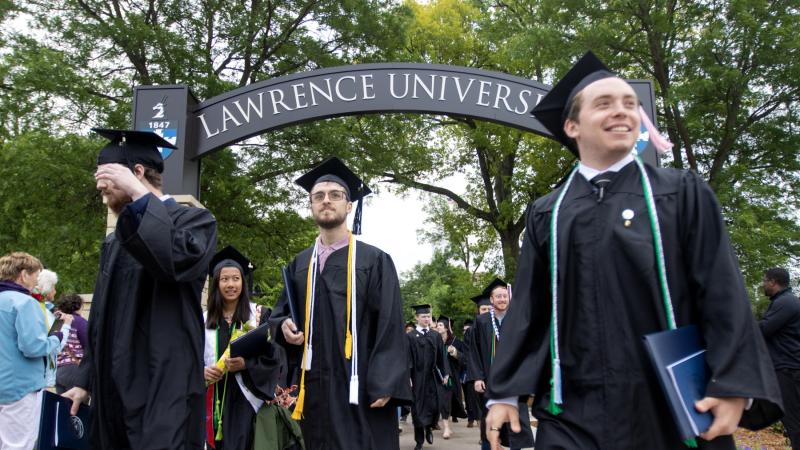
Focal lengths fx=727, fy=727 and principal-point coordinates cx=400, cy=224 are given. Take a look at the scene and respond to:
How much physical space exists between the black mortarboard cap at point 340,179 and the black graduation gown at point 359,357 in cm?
65

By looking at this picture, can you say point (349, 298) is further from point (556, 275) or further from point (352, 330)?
point (556, 275)

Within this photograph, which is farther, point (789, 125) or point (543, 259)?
point (789, 125)

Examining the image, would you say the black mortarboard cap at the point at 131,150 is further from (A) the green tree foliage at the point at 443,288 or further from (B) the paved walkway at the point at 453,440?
(A) the green tree foliage at the point at 443,288

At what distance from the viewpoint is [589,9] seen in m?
15.8

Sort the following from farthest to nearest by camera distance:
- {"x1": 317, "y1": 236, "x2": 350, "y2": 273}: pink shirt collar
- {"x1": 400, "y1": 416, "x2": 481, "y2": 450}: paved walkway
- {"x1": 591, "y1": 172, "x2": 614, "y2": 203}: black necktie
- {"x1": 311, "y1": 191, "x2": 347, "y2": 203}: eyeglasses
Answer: {"x1": 400, "y1": 416, "x2": 481, "y2": 450}: paved walkway, {"x1": 311, "y1": 191, "x2": 347, "y2": 203}: eyeglasses, {"x1": 317, "y1": 236, "x2": 350, "y2": 273}: pink shirt collar, {"x1": 591, "y1": 172, "x2": 614, "y2": 203}: black necktie

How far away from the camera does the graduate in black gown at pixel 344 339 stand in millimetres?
4562

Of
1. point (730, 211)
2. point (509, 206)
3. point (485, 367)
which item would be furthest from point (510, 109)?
point (509, 206)

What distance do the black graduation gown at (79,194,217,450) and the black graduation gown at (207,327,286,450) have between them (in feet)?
7.11

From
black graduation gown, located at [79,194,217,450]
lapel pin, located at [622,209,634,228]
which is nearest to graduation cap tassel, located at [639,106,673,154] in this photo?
lapel pin, located at [622,209,634,228]

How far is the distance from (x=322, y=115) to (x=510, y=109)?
2.27 metres

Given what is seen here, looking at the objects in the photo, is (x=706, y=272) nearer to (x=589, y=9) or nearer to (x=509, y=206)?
(x=589, y=9)

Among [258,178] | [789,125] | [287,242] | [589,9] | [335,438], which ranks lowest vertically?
[335,438]

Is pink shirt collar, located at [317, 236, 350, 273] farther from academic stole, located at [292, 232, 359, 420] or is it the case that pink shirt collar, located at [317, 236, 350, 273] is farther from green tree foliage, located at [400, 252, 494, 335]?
green tree foliage, located at [400, 252, 494, 335]

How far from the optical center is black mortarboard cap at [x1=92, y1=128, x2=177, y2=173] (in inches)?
134
